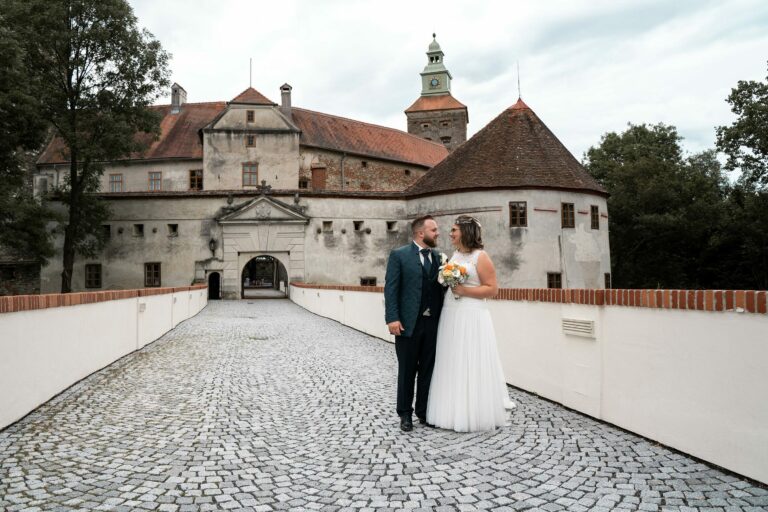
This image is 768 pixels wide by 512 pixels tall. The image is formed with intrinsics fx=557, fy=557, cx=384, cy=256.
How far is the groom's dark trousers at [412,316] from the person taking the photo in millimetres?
5508

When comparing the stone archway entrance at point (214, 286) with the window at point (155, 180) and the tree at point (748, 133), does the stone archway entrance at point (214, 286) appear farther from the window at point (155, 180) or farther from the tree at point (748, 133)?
the tree at point (748, 133)

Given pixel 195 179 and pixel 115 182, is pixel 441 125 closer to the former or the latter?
pixel 195 179

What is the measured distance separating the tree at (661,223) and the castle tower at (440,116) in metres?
26.3

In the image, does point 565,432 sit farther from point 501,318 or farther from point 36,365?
point 36,365

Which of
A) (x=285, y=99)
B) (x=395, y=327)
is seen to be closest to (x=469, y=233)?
(x=395, y=327)

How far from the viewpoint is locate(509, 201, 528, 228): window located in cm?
3009

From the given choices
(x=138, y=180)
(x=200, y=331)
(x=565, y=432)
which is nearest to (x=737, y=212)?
(x=200, y=331)

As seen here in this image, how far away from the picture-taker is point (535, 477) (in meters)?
3.98

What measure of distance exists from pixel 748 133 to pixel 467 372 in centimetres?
3330

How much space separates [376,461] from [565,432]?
1.94 metres

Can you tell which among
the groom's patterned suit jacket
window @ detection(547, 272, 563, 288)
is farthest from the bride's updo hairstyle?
window @ detection(547, 272, 563, 288)

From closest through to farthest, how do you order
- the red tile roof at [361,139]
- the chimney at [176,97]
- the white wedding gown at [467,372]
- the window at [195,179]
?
the white wedding gown at [467,372] < the window at [195,179] < the red tile roof at [361,139] < the chimney at [176,97]

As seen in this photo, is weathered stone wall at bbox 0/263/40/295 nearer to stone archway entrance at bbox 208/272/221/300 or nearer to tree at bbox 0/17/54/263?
tree at bbox 0/17/54/263

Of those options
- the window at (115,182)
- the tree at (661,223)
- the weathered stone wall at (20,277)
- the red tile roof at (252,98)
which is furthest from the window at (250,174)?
the tree at (661,223)
